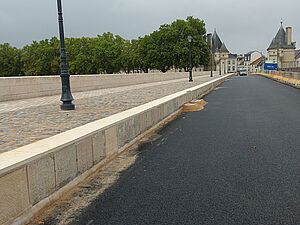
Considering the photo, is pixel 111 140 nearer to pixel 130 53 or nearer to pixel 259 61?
pixel 130 53

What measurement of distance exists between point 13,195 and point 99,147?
8.06 ft

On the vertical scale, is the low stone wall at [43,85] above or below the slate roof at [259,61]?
below

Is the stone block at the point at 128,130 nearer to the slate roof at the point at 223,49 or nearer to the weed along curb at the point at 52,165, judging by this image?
the weed along curb at the point at 52,165

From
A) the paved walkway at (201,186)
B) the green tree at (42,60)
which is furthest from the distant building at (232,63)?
the paved walkway at (201,186)

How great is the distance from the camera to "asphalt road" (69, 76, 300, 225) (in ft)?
13.3

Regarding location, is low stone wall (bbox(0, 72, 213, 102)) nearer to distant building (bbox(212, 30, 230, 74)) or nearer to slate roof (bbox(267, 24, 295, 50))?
slate roof (bbox(267, 24, 295, 50))

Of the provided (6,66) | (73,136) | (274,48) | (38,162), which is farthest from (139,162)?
(274,48)

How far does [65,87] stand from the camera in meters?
11.8

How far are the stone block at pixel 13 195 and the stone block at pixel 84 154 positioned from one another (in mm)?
1390

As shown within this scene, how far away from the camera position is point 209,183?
5195 mm

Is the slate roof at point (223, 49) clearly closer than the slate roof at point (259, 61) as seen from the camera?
Yes

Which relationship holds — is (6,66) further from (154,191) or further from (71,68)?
(154,191)

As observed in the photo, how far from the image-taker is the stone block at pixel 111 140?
6578 millimetres

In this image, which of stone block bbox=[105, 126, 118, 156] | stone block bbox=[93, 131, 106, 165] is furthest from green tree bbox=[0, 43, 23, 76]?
stone block bbox=[93, 131, 106, 165]
